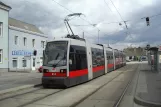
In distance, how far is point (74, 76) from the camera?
15719 mm

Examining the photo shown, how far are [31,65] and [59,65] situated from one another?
27762mm

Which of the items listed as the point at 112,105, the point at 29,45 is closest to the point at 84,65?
the point at 112,105

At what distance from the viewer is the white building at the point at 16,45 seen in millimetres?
33688

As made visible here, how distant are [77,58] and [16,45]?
2308 centimetres

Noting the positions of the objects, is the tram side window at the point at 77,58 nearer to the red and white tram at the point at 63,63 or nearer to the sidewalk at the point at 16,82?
the red and white tram at the point at 63,63

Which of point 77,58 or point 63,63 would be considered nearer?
point 63,63

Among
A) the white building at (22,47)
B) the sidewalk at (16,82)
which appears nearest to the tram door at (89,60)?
the sidewalk at (16,82)

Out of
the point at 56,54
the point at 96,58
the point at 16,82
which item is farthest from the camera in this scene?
the point at 96,58

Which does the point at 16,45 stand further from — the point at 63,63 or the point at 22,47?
the point at 63,63

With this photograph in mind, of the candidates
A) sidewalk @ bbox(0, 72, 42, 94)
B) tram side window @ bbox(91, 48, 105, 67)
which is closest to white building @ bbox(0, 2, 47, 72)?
sidewalk @ bbox(0, 72, 42, 94)

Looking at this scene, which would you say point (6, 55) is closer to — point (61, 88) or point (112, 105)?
point (61, 88)

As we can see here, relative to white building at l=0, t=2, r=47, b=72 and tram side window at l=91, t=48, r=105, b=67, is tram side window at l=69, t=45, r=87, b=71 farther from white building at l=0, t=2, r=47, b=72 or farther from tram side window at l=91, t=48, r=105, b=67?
white building at l=0, t=2, r=47, b=72

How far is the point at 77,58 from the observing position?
53.5ft

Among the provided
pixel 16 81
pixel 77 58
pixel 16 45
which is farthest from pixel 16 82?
pixel 16 45
